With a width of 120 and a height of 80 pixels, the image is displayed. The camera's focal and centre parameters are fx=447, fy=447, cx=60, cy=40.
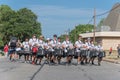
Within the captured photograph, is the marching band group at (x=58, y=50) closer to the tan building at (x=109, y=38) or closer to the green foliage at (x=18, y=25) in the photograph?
the tan building at (x=109, y=38)

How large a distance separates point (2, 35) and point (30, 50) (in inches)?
3321

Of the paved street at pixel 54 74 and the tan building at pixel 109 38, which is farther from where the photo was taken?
the tan building at pixel 109 38

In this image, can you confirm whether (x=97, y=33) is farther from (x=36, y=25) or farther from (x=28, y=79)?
(x=28, y=79)

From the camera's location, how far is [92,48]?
3178 centimetres

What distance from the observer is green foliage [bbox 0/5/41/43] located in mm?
112750

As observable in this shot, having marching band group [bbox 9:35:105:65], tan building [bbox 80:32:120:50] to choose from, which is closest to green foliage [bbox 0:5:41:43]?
tan building [bbox 80:32:120:50]

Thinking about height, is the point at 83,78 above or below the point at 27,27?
below

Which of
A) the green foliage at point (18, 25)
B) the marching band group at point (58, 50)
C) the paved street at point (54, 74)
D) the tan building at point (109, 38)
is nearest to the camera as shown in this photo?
the paved street at point (54, 74)

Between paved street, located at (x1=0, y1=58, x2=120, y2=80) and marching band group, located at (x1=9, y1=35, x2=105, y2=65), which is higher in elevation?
marching band group, located at (x1=9, y1=35, x2=105, y2=65)

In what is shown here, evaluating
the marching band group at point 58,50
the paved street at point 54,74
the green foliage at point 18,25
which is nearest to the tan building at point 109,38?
the green foliage at point 18,25

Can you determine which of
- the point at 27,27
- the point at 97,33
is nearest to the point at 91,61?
the point at 97,33

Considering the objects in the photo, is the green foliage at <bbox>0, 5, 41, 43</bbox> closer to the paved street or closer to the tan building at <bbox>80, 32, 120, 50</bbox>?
the tan building at <bbox>80, 32, 120, 50</bbox>

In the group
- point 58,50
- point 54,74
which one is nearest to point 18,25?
point 58,50

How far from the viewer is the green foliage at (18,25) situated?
11275cm
